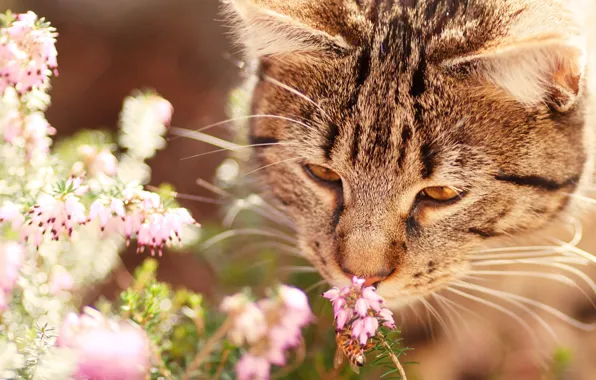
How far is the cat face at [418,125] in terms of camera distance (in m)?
0.99

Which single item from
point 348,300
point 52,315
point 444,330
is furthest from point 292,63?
point 444,330

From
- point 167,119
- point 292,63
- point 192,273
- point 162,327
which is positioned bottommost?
point 192,273

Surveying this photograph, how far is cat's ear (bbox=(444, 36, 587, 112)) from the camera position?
86cm

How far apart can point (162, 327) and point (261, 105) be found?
1.64 feet

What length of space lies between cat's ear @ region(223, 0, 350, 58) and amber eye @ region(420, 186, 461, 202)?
0.30 m

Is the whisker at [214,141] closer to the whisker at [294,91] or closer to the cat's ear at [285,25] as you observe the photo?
the whisker at [294,91]

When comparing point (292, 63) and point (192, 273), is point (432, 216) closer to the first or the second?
point (292, 63)

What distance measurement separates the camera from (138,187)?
89 centimetres

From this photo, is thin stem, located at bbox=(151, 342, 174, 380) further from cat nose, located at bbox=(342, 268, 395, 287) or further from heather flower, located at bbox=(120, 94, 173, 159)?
heather flower, located at bbox=(120, 94, 173, 159)

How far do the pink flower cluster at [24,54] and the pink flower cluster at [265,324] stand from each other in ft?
1.47

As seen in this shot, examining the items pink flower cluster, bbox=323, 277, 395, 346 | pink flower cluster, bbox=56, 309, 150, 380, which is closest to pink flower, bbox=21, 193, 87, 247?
pink flower cluster, bbox=56, 309, 150, 380

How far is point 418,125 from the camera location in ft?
3.27

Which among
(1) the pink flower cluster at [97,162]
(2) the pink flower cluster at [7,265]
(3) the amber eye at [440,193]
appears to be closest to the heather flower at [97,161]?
(1) the pink flower cluster at [97,162]

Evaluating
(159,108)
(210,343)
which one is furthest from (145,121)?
(210,343)
